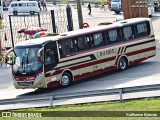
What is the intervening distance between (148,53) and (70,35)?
229 inches

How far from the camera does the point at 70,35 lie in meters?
25.4

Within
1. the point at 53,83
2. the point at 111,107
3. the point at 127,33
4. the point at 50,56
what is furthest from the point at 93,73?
A: the point at 111,107

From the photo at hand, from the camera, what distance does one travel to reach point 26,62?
23.8m

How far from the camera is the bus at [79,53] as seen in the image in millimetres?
23797

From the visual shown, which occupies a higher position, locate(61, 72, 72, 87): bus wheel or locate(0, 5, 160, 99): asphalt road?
locate(61, 72, 72, 87): bus wheel

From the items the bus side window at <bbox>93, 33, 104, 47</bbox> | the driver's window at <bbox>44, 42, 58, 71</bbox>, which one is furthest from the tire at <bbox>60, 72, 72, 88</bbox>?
the bus side window at <bbox>93, 33, 104, 47</bbox>

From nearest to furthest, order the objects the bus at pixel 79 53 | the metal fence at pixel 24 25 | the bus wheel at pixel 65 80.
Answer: the bus at pixel 79 53, the bus wheel at pixel 65 80, the metal fence at pixel 24 25

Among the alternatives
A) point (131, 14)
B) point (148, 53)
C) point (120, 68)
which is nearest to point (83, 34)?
point (120, 68)

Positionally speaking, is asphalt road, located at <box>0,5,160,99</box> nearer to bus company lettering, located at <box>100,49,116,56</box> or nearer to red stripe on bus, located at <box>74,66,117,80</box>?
red stripe on bus, located at <box>74,66,117,80</box>

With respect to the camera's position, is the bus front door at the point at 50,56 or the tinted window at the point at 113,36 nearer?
the bus front door at the point at 50,56

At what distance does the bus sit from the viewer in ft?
78.1

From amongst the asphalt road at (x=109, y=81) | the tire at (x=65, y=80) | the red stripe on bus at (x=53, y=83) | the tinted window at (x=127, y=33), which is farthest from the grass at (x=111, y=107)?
the tinted window at (x=127, y=33)

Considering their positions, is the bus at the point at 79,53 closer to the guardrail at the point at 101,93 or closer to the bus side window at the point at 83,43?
the bus side window at the point at 83,43

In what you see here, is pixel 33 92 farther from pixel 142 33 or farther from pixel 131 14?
pixel 131 14
